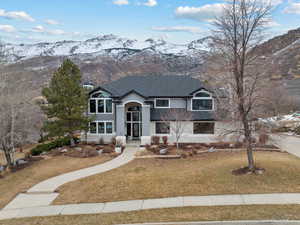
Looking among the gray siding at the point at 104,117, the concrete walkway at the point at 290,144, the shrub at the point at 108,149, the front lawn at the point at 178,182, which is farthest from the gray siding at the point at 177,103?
the front lawn at the point at 178,182

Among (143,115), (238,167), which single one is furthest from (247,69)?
(143,115)

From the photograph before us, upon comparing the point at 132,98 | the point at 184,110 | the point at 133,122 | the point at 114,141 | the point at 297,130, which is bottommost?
the point at 114,141

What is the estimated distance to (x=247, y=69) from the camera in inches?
593

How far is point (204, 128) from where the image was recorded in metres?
27.9

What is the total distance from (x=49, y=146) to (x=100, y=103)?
6731 mm

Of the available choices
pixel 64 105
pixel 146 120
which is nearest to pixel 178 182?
pixel 146 120

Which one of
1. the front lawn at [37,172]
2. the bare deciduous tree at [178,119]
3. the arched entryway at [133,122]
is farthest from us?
the arched entryway at [133,122]

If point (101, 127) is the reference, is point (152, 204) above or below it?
below

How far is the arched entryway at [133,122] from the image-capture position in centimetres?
2983

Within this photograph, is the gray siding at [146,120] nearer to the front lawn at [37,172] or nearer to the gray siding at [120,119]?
the gray siding at [120,119]

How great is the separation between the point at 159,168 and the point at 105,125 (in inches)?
466

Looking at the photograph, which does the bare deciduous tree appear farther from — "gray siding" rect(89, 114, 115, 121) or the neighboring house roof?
"gray siding" rect(89, 114, 115, 121)

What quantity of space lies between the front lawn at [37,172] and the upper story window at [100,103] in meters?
6.82

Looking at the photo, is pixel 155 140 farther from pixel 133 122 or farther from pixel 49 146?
pixel 49 146
